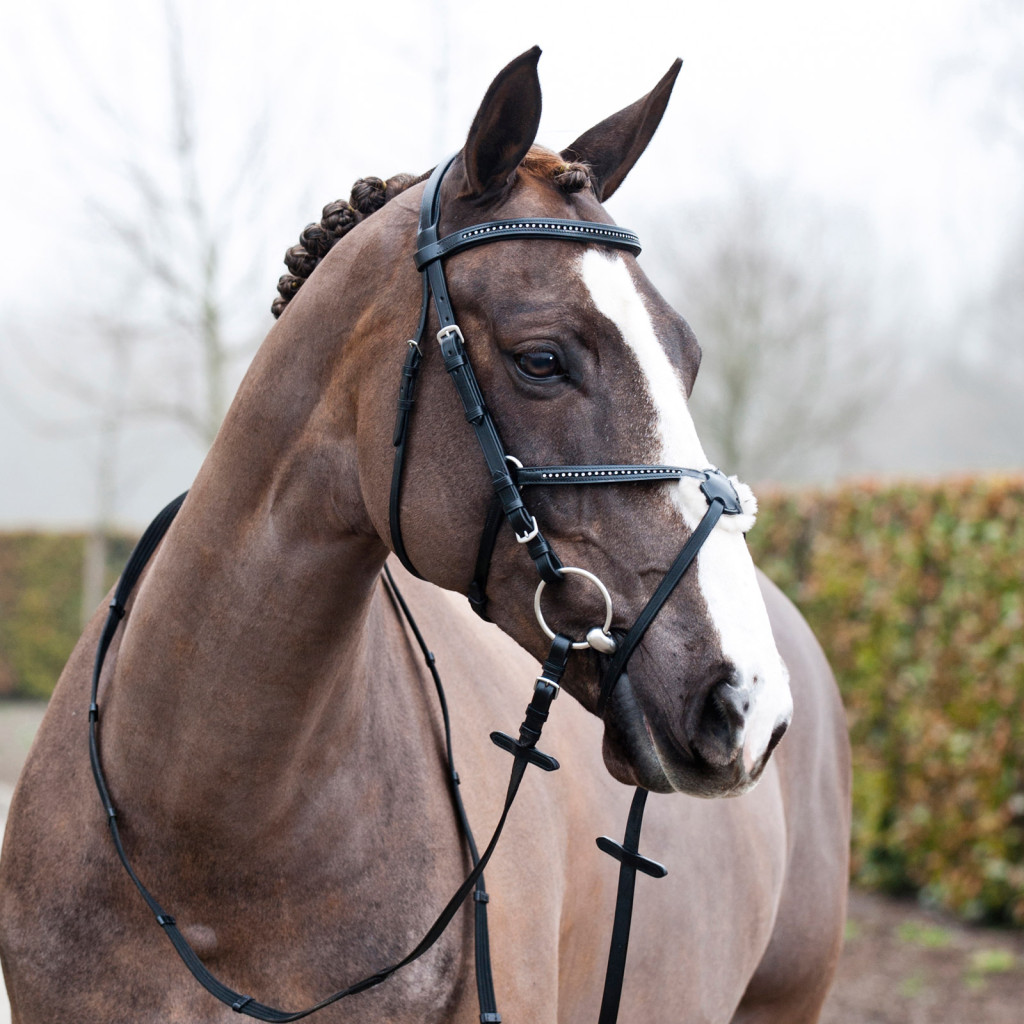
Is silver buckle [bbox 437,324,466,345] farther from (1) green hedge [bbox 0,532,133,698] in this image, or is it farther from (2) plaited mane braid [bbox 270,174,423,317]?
(1) green hedge [bbox 0,532,133,698]

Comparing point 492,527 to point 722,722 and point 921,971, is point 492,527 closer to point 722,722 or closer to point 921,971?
point 722,722

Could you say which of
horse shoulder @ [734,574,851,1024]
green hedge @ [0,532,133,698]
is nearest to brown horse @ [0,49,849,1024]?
horse shoulder @ [734,574,851,1024]

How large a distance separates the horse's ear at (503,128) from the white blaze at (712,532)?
218 mm

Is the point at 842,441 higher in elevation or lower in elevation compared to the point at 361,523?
higher

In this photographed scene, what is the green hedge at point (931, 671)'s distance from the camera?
6.28 metres

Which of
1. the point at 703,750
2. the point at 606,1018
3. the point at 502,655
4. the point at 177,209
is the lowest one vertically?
the point at 606,1018

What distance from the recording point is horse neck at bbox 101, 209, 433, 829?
1.83m

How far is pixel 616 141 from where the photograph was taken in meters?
2.03

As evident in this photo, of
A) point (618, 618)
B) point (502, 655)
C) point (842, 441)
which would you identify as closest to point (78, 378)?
point (502, 655)

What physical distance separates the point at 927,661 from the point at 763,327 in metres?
12.6

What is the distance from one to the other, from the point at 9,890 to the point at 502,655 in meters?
1.25

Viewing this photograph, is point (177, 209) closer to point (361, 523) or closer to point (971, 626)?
point (971, 626)

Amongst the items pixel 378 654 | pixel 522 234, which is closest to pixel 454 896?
pixel 378 654

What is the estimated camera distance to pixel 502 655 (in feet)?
8.98
